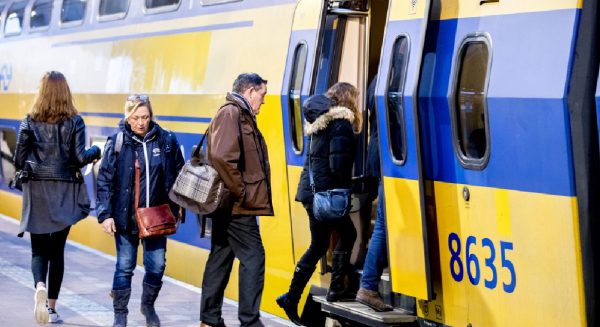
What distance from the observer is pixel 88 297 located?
37.6 feet

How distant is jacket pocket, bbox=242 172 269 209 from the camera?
27.3 ft

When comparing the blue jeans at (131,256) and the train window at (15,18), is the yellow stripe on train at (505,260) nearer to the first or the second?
the blue jeans at (131,256)

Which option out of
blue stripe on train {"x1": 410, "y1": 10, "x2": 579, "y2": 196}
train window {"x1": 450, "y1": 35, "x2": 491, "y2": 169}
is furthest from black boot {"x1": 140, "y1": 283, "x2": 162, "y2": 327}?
train window {"x1": 450, "y1": 35, "x2": 491, "y2": 169}

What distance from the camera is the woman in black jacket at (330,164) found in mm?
9180

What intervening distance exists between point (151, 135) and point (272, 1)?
2176 mm

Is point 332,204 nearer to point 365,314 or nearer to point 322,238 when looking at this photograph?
point 322,238

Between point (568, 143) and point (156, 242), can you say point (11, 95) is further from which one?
point (568, 143)

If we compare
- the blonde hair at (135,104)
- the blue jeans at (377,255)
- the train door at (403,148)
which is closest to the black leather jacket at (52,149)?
the blonde hair at (135,104)

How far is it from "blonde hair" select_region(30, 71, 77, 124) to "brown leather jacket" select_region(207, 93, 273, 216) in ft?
5.94

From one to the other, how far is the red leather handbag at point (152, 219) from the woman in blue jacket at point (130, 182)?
1.3 inches

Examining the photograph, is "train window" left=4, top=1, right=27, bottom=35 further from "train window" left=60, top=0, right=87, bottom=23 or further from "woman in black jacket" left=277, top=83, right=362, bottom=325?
"woman in black jacket" left=277, top=83, right=362, bottom=325

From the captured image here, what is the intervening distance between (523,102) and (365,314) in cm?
244

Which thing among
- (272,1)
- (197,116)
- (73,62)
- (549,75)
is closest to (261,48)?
(272,1)

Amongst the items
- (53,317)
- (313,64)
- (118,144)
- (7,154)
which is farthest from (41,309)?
(7,154)
